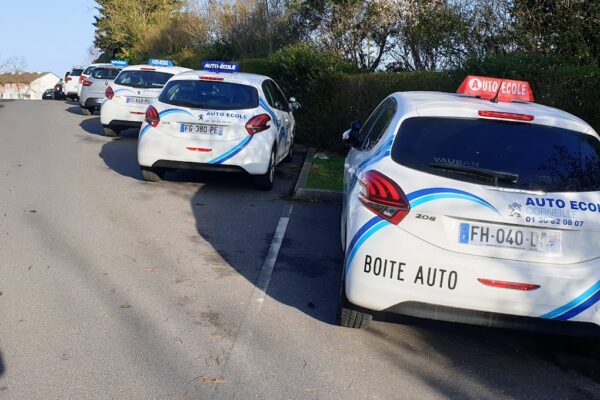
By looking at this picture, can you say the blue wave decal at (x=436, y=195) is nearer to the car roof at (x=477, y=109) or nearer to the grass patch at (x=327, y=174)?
the car roof at (x=477, y=109)

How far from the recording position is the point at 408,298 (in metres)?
3.99

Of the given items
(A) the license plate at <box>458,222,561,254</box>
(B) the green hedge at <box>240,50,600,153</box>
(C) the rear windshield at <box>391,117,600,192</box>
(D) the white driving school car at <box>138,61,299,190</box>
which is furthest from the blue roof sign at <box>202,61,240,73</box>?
(A) the license plate at <box>458,222,561,254</box>

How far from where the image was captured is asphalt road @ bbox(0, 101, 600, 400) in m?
3.79

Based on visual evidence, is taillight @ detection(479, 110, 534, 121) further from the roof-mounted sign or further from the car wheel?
the car wheel

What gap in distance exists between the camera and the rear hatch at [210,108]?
8438mm

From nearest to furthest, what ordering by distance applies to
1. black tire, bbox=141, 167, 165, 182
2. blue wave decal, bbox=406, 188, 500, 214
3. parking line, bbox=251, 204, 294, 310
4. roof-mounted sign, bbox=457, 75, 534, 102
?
blue wave decal, bbox=406, 188, 500, 214 → parking line, bbox=251, 204, 294, 310 → roof-mounted sign, bbox=457, 75, 534, 102 → black tire, bbox=141, 167, 165, 182

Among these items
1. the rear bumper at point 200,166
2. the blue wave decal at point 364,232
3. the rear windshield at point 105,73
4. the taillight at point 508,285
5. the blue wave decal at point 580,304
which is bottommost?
the rear windshield at point 105,73

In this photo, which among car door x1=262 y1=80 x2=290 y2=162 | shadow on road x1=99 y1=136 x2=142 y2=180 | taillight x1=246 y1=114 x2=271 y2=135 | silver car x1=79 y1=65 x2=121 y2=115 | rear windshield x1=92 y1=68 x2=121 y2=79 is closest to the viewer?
taillight x1=246 y1=114 x2=271 y2=135

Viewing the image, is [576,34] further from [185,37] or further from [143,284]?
[185,37]

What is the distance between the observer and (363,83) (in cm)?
1187

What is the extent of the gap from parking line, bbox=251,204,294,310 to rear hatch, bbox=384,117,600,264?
167 centimetres

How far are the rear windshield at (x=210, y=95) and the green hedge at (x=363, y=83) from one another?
3449mm

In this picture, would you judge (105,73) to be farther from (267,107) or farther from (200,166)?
(200,166)

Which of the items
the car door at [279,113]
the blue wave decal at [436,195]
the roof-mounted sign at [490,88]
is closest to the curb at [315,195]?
the car door at [279,113]
